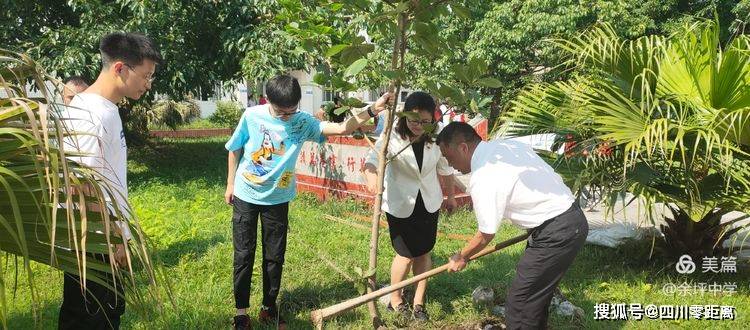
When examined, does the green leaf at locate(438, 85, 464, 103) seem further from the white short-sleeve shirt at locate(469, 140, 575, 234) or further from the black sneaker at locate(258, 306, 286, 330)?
the black sneaker at locate(258, 306, 286, 330)

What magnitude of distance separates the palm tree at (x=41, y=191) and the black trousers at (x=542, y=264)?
1773 millimetres

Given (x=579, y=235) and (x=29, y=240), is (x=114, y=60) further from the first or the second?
(x=579, y=235)

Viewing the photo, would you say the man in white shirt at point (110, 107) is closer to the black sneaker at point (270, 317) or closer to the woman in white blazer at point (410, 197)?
the black sneaker at point (270, 317)

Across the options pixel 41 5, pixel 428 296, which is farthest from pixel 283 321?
pixel 41 5

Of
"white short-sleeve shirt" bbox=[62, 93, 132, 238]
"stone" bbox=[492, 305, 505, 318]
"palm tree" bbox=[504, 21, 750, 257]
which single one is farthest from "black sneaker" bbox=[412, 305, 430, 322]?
"white short-sleeve shirt" bbox=[62, 93, 132, 238]

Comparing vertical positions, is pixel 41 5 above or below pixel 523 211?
above

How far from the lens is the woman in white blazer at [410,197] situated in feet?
11.1

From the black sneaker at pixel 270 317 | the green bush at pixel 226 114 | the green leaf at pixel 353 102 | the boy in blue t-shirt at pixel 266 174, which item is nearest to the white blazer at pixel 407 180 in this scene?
the boy in blue t-shirt at pixel 266 174

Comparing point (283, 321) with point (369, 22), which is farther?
point (283, 321)

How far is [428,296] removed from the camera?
12.8 ft

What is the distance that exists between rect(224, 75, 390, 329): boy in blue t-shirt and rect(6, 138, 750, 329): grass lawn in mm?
400

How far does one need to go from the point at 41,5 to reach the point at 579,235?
8.27m

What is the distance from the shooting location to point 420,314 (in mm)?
3508

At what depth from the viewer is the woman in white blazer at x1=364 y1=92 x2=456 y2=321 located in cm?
338
